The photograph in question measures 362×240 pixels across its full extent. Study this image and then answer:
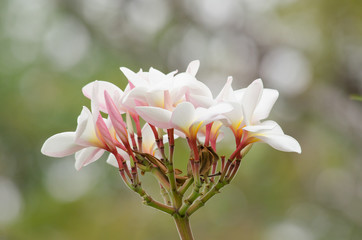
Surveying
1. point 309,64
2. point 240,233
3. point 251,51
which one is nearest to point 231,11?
point 251,51

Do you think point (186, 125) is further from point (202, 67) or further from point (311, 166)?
point (311, 166)

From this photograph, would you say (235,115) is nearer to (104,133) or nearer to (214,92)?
(104,133)

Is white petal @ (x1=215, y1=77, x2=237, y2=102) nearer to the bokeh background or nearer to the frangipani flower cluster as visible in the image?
the frangipani flower cluster

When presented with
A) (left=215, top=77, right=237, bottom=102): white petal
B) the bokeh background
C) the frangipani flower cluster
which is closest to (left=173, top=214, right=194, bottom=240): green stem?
the frangipani flower cluster

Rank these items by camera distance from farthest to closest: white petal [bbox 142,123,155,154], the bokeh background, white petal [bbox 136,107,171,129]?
the bokeh background → white petal [bbox 142,123,155,154] → white petal [bbox 136,107,171,129]

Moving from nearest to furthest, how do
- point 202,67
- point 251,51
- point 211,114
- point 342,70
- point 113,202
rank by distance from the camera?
point 211,114, point 342,70, point 251,51, point 202,67, point 113,202

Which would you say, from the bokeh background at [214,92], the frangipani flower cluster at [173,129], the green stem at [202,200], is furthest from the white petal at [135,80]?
the bokeh background at [214,92]

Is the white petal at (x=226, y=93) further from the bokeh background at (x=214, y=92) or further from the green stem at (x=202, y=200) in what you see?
the bokeh background at (x=214, y=92)
